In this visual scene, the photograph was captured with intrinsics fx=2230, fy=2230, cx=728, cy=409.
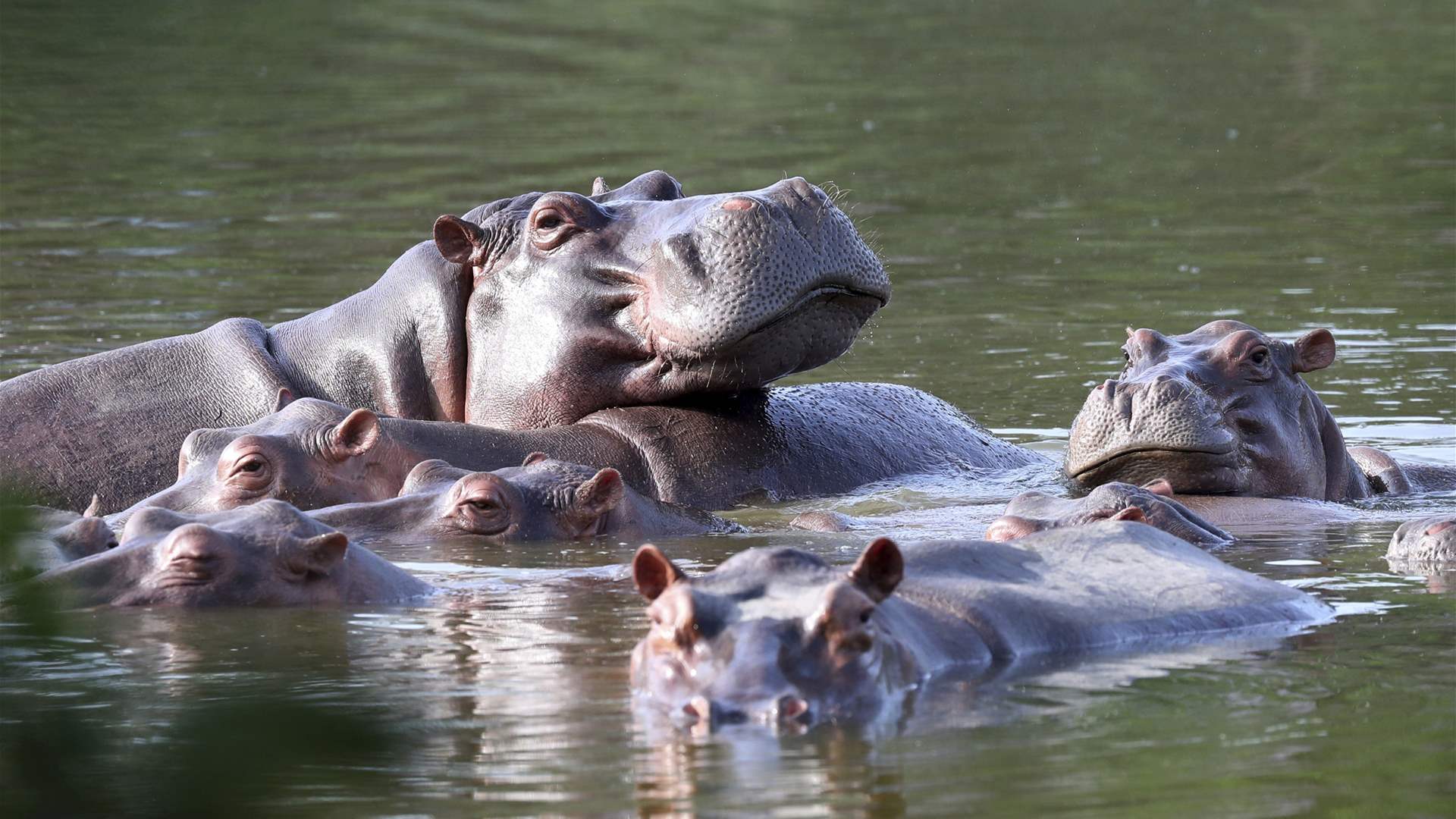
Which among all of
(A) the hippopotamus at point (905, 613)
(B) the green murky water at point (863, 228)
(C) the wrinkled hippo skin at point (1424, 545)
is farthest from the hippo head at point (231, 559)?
(C) the wrinkled hippo skin at point (1424, 545)

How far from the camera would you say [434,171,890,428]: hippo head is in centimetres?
675

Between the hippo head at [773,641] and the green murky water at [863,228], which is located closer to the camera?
the green murky water at [863,228]

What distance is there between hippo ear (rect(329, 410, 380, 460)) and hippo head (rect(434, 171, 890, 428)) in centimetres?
Result: 84

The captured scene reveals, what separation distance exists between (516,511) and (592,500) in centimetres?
24

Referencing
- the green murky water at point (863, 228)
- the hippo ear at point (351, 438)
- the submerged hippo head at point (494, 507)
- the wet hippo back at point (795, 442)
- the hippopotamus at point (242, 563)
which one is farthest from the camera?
the wet hippo back at point (795, 442)

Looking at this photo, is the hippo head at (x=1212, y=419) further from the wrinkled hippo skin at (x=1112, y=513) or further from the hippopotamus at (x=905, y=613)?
the hippopotamus at (x=905, y=613)

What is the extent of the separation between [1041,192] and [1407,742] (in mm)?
15133

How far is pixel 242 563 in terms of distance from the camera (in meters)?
5.25

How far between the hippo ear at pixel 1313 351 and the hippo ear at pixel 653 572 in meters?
3.90

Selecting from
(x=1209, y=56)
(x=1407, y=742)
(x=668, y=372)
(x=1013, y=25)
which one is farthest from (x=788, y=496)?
(x=1013, y=25)

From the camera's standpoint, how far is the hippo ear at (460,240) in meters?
7.38

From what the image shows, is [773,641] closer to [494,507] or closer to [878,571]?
[878,571]

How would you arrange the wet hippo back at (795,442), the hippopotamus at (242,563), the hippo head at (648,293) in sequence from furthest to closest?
the wet hippo back at (795,442)
the hippo head at (648,293)
the hippopotamus at (242,563)

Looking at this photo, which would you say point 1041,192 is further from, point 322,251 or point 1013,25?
point 1013,25
